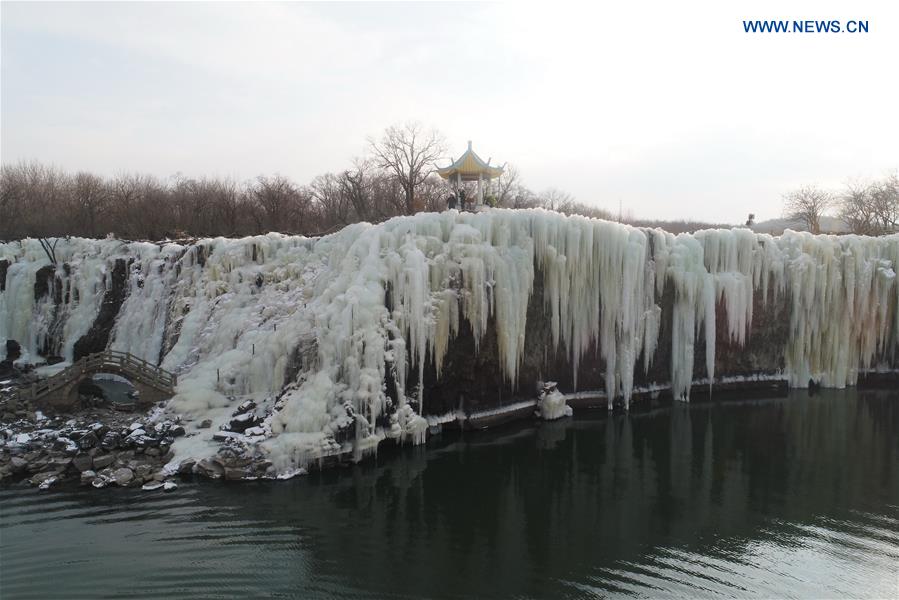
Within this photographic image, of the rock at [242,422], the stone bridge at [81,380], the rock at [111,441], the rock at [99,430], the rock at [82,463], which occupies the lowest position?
the rock at [82,463]

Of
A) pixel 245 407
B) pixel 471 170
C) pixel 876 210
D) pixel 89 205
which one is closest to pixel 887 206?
pixel 876 210

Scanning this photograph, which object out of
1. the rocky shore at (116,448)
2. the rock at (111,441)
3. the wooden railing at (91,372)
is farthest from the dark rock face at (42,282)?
the rock at (111,441)

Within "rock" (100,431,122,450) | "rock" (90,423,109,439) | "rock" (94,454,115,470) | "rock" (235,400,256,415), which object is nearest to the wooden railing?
"rock" (90,423,109,439)

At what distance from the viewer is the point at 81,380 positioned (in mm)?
15953

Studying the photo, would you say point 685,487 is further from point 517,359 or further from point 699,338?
point 699,338

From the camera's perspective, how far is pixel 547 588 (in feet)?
27.3

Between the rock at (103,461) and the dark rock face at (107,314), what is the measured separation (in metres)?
9.37

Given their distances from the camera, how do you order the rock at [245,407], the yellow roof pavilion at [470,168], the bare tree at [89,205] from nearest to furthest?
the rock at [245,407] → the yellow roof pavilion at [470,168] → the bare tree at [89,205]

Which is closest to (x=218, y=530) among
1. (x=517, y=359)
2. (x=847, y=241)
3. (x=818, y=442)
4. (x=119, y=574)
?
(x=119, y=574)

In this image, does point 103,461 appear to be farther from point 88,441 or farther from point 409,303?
point 409,303

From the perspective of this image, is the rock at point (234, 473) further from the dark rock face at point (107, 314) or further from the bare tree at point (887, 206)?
→ the bare tree at point (887, 206)

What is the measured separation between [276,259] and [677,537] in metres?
15.3

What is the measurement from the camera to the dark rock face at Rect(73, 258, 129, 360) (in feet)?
68.0

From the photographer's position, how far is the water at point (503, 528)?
27.7ft
